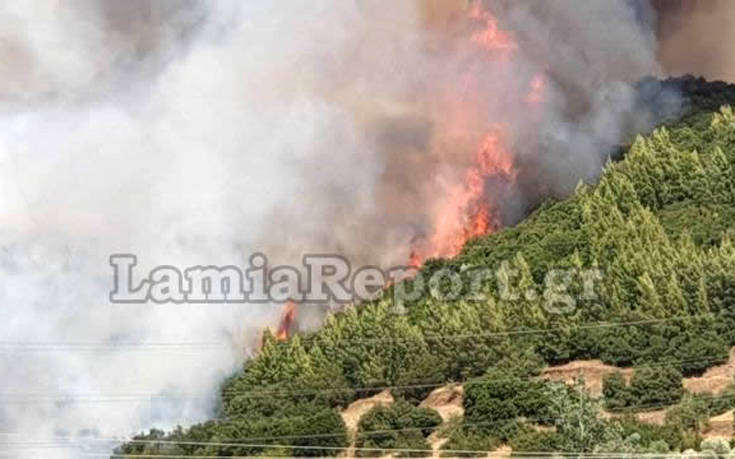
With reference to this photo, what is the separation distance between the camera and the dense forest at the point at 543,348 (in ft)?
270

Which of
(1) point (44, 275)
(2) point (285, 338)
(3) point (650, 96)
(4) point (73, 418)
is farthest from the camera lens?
(3) point (650, 96)

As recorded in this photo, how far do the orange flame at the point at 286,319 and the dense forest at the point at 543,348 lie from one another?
5.15 m

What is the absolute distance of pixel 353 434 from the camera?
→ 8950 centimetres

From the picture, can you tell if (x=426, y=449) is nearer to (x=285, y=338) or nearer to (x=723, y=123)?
(x=285, y=338)

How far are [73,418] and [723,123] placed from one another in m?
89.6

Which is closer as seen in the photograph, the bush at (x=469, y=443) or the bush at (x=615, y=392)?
the bush at (x=469, y=443)

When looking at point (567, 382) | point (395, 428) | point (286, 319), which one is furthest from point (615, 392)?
point (286, 319)

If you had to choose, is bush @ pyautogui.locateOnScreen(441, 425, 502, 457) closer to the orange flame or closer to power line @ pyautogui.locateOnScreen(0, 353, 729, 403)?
power line @ pyautogui.locateOnScreen(0, 353, 729, 403)

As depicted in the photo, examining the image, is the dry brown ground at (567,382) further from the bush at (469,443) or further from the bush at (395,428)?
the bush at (395,428)

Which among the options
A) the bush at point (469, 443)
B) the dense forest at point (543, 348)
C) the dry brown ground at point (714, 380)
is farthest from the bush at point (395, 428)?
the dry brown ground at point (714, 380)

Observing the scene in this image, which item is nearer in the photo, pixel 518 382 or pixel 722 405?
pixel 722 405

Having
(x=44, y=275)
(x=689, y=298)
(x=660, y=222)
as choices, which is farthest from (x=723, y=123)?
(x=44, y=275)

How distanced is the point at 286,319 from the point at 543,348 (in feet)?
117

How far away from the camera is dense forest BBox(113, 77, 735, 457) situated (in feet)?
270
